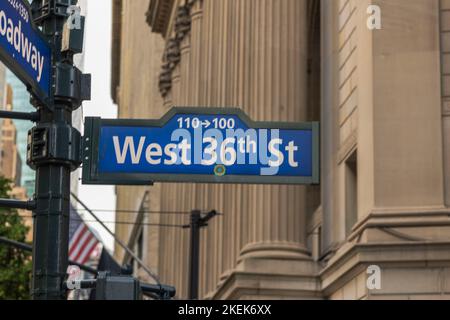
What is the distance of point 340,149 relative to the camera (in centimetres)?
2670

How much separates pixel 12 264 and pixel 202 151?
34529mm

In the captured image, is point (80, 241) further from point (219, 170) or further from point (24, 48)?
point (24, 48)

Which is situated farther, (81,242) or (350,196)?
(81,242)

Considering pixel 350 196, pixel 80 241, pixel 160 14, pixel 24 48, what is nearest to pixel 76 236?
pixel 80 241

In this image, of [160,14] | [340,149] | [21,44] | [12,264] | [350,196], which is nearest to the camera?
[21,44]

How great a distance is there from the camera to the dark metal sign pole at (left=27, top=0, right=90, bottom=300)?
943 cm

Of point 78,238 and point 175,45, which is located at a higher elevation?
point 175,45

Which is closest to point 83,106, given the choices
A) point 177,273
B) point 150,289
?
point 150,289

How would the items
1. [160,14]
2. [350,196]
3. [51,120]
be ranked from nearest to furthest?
[51,120], [350,196], [160,14]

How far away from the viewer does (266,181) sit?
31.9ft

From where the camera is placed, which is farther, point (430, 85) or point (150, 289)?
point (430, 85)

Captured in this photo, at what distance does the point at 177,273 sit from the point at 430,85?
27355mm

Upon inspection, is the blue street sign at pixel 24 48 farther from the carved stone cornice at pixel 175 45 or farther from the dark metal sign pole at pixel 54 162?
the carved stone cornice at pixel 175 45

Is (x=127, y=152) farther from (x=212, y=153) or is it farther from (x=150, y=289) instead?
(x=150, y=289)
